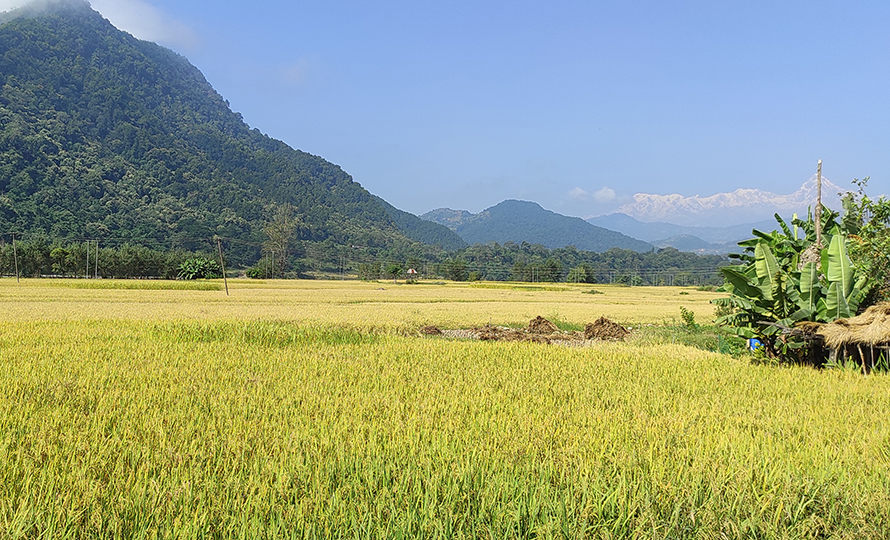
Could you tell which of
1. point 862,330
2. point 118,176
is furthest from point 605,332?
point 118,176

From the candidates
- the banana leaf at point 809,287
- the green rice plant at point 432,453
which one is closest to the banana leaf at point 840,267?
the banana leaf at point 809,287

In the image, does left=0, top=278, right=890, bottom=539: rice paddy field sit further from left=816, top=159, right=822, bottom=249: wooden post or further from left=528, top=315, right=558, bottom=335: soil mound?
left=528, top=315, right=558, bottom=335: soil mound

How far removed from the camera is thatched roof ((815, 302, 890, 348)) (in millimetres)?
5859

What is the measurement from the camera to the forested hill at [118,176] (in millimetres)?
100125

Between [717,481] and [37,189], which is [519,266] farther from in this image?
[717,481]

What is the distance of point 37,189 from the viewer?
101 metres

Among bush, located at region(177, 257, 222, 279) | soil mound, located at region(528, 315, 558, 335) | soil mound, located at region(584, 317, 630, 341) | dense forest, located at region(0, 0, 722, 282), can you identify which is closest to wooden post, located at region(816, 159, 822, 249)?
soil mound, located at region(584, 317, 630, 341)

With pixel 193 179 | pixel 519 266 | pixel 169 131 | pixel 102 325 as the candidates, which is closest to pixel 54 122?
pixel 193 179

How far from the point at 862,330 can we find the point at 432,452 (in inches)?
227

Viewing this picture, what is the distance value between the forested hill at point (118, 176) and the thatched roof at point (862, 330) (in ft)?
333

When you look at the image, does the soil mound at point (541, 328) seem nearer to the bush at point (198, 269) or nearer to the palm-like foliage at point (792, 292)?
the palm-like foliage at point (792, 292)

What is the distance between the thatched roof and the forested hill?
101 meters

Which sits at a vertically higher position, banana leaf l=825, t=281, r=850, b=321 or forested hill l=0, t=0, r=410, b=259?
forested hill l=0, t=0, r=410, b=259

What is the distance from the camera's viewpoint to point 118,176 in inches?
5162
